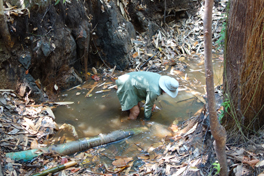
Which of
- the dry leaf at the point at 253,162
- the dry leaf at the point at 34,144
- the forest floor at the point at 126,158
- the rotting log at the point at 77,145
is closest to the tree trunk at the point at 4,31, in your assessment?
the forest floor at the point at 126,158

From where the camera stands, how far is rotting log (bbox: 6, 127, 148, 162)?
370 cm

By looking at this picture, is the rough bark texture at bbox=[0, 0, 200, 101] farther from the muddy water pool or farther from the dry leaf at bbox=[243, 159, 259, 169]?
the dry leaf at bbox=[243, 159, 259, 169]

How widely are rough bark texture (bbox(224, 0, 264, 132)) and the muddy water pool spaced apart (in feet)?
3.67

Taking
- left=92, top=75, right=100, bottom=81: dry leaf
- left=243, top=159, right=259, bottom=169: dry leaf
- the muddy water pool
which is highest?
left=243, top=159, right=259, bottom=169: dry leaf

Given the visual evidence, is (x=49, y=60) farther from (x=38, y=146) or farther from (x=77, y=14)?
(x=38, y=146)

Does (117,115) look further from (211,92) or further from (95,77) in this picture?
(211,92)

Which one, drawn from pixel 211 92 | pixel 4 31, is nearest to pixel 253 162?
pixel 211 92

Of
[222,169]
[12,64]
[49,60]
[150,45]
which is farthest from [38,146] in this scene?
[150,45]

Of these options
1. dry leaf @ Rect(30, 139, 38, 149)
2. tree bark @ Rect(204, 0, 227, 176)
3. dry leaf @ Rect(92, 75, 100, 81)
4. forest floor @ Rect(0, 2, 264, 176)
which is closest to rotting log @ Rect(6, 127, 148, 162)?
forest floor @ Rect(0, 2, 264, 176)

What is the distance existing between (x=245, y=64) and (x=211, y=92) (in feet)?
2.86

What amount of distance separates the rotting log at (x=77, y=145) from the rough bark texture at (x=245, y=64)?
229 cm

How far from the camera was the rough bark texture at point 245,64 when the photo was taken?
97.0 inches

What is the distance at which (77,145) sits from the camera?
4098 millimetres

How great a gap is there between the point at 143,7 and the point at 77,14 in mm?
4176
